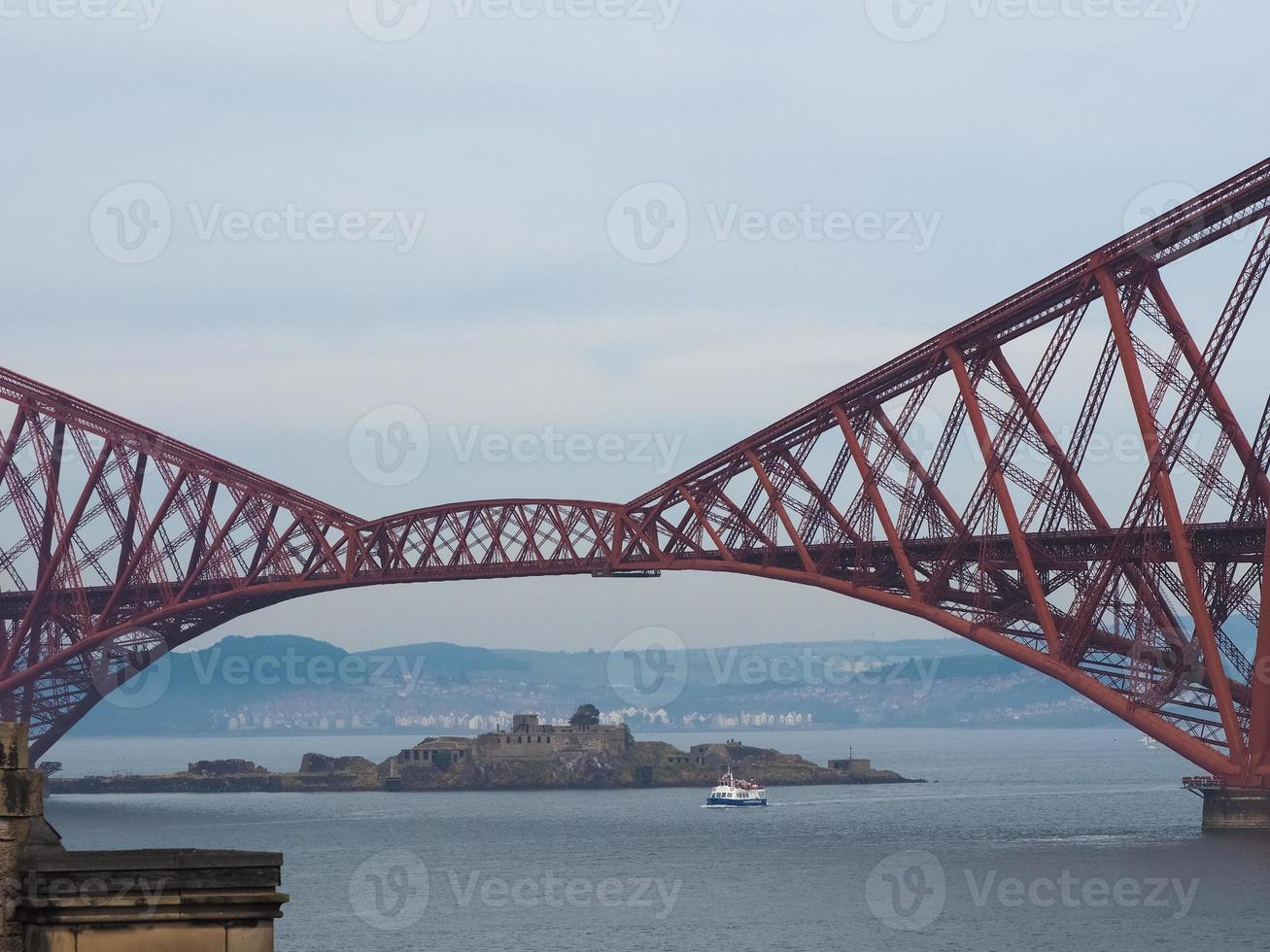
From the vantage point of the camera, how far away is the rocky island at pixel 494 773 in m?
189

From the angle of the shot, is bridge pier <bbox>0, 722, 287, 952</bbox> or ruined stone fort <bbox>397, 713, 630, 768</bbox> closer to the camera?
bridge pier <bbox>0, 722, 287, 952</bbox>

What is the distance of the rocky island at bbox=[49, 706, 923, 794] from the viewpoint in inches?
7441

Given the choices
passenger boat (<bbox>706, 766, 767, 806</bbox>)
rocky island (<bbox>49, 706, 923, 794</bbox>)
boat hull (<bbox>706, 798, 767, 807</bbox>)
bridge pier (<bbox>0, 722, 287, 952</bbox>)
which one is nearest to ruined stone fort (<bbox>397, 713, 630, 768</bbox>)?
rocky island (<bbox>49, 706, 923, 794</bbox>)

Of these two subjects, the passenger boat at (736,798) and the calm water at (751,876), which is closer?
the calm water at (751,876)

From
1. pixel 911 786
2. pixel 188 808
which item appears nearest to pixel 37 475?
pixel 188 808

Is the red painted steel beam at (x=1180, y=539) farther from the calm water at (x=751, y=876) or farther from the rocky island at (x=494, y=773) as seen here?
the rocky island at (x=494, y=773)

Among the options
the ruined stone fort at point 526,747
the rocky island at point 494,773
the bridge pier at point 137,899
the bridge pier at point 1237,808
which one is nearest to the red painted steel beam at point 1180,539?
the bridge pier at point 1237,808

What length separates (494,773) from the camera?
19075cm

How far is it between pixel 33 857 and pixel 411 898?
198 feet

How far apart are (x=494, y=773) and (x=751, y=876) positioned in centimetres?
11310

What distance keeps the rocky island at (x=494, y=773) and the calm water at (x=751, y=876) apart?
53.5 m

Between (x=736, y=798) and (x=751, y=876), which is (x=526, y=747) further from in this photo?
(x=751, y=876)

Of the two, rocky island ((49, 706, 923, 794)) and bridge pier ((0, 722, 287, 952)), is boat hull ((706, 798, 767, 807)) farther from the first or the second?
bridge pier ((0, 722, 287, 952))

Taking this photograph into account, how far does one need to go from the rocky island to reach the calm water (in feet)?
Answer: 175
